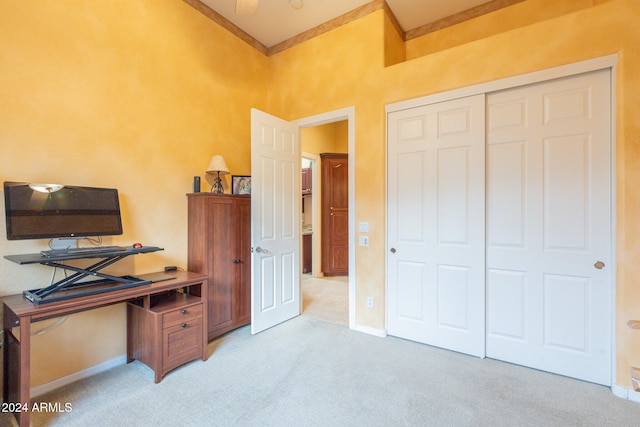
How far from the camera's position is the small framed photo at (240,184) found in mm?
3195

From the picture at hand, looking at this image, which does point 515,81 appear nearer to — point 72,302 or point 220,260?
point 220,260

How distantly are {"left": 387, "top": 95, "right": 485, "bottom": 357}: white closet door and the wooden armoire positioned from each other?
159 cm

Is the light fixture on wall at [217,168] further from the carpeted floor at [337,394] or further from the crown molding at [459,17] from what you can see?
the crown molding at [459,17]

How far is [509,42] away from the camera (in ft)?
7.59

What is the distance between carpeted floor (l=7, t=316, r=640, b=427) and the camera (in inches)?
68.3

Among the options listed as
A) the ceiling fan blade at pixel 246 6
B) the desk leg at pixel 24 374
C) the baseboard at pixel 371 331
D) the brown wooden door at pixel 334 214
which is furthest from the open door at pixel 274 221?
the brown wooden door at pixel 334 214

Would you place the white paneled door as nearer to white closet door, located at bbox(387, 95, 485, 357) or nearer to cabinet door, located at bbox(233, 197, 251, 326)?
white closet door, located at bbox(387, 95, 485, 357)

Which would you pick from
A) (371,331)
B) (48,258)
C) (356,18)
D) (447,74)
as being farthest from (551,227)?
(48,258)

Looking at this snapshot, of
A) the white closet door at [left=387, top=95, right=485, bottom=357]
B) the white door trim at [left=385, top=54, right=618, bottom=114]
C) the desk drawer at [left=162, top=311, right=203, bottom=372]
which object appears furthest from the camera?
the white closet door at [left=387, top=95, right=485, bottom=357]

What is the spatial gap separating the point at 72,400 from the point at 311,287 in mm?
3398

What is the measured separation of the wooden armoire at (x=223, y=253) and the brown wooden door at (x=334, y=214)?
279 centimetres

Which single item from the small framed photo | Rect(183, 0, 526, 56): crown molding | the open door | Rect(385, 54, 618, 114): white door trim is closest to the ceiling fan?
the open door

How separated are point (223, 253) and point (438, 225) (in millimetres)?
2176

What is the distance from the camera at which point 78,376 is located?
213 centimetres
